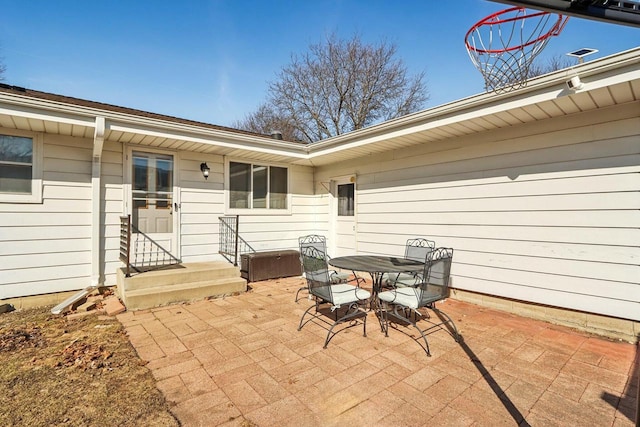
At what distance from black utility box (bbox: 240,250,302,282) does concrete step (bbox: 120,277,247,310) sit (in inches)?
27.7

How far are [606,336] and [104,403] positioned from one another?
15.5 feet

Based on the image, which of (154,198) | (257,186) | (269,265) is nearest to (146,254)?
(154,198)

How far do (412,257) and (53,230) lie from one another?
5294 millimetres

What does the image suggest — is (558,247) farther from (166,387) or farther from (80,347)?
(80,347)

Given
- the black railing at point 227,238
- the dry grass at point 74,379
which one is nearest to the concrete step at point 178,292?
the dry grass at point 74,379

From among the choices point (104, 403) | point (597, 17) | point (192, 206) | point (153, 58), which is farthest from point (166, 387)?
point (153, 58)

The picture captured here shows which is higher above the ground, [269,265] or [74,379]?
[269,265]

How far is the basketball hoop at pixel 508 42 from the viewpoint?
1973 millimetres

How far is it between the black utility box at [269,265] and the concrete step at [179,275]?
1.70ft

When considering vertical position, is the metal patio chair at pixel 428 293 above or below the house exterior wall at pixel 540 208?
below

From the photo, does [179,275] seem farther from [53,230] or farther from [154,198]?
[53,230]

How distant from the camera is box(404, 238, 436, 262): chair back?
469cm

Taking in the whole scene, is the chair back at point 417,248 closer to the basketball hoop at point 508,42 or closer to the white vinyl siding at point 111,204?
the basketball hoop at point 508,42

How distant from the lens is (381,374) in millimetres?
2553
